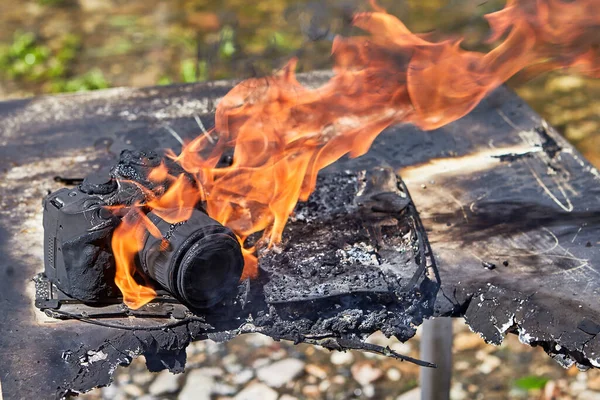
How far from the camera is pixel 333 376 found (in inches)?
154

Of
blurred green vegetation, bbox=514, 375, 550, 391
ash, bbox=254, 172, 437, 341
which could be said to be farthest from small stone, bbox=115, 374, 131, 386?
blurred green vegetation, bbox=514, 375, 550, 391

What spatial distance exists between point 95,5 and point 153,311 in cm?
561

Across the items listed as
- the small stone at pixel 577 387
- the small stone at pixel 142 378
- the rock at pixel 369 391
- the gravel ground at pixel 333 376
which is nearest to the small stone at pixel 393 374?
the gravel ground at pixel 333 376

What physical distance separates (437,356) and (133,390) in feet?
5.27

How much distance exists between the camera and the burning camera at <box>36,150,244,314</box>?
2398mm

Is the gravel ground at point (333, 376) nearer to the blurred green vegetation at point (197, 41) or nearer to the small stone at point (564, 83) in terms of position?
the blurred green vegetation at point (197, 41)

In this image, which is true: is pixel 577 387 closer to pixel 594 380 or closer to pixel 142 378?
pixel 594 380

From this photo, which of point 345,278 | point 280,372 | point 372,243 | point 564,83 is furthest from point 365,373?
point 564,83

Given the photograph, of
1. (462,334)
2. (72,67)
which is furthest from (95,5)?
(462,334)

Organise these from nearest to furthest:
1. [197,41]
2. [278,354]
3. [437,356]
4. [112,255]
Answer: [112,255], [437,356], [278,354], [197,41]

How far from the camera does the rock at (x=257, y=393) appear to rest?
381cm

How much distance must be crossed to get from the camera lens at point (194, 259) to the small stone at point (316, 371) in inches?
62.1

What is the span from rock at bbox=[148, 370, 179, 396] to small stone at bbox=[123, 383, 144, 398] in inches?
1.9

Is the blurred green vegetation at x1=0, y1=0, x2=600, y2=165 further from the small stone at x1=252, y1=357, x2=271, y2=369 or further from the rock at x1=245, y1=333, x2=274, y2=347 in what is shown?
the small stone at x1=252, y1=357, x2=271, y2=369
